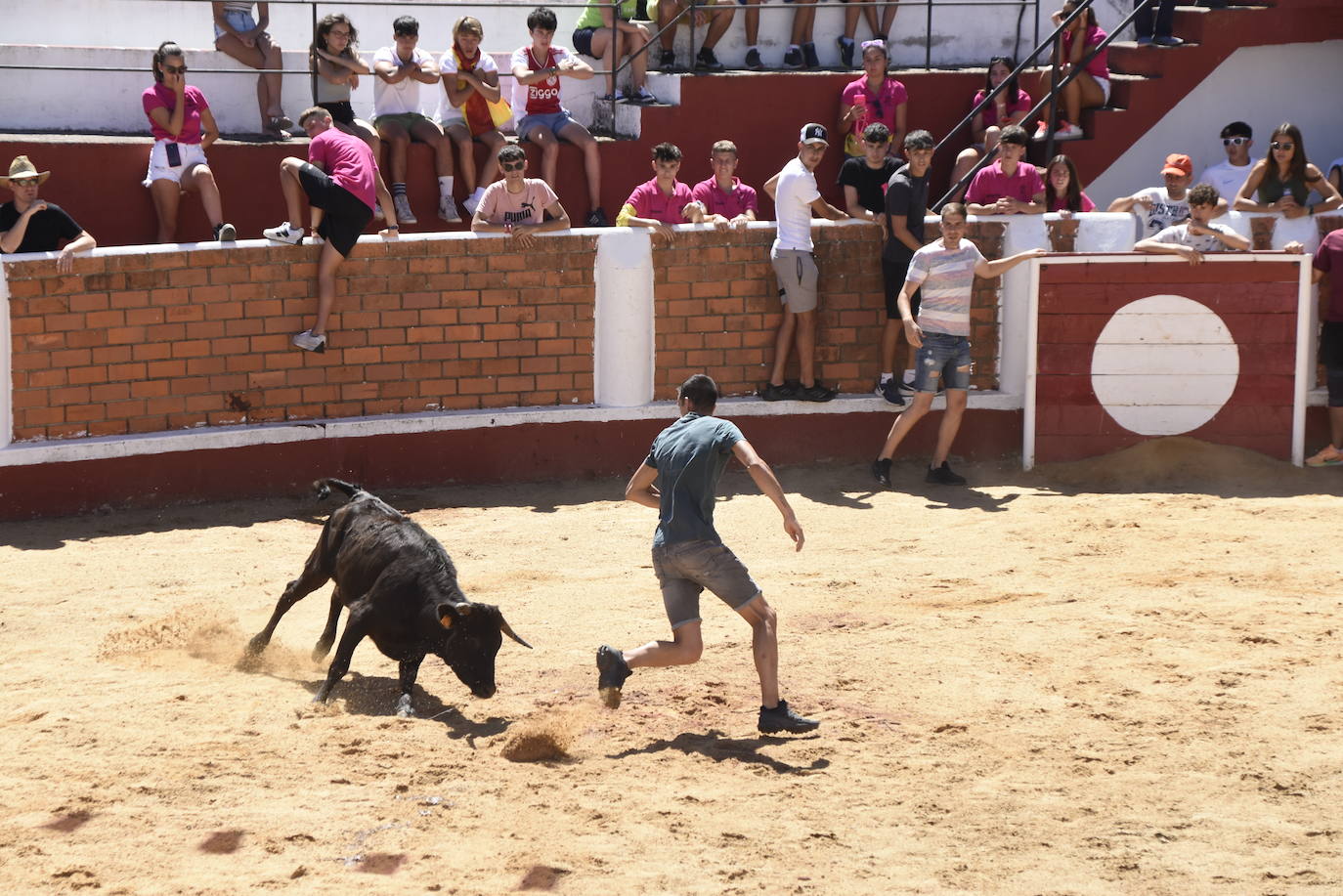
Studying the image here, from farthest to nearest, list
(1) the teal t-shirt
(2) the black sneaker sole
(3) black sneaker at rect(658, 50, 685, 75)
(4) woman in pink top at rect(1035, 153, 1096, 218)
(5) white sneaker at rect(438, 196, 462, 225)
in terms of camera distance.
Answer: (3) black sneaker at rect(658, 50, 685, 75) → (5) white sneaker at rect(438, 196, 462, 225) → (4) woman in pink top at rect(1035, 153, 1096, 218) → (2) the black sneaker sole → (1) the teal t-shirt

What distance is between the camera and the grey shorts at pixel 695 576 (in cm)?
685

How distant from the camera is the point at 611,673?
6.99m

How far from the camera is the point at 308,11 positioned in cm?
1513

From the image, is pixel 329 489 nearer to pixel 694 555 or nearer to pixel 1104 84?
pixel 694 555

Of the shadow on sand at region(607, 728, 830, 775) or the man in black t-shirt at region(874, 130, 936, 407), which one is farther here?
the man in black t-shirt at region(874, 130, 936, 407)

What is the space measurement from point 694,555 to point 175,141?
6.18m

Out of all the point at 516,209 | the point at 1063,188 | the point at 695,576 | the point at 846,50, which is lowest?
the point at 695,576

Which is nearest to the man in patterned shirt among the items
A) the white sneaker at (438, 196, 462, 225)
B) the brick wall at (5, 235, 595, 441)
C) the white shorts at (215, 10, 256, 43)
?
the brick wall at (5, 235, 595, 441)

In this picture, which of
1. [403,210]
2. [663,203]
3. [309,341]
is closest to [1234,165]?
[663,203]

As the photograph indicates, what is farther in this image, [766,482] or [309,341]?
[309,341]

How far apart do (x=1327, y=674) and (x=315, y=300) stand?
6.29 m

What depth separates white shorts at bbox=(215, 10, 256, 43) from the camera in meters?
12.5

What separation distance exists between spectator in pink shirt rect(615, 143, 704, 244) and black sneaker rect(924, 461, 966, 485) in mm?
2274

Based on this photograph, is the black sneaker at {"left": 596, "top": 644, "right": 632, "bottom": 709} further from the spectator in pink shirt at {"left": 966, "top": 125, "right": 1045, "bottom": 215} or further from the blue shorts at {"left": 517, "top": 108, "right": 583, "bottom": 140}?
the blue shorts at {"left": 517, "top": 108, "right": 583, "bottom": 140}
